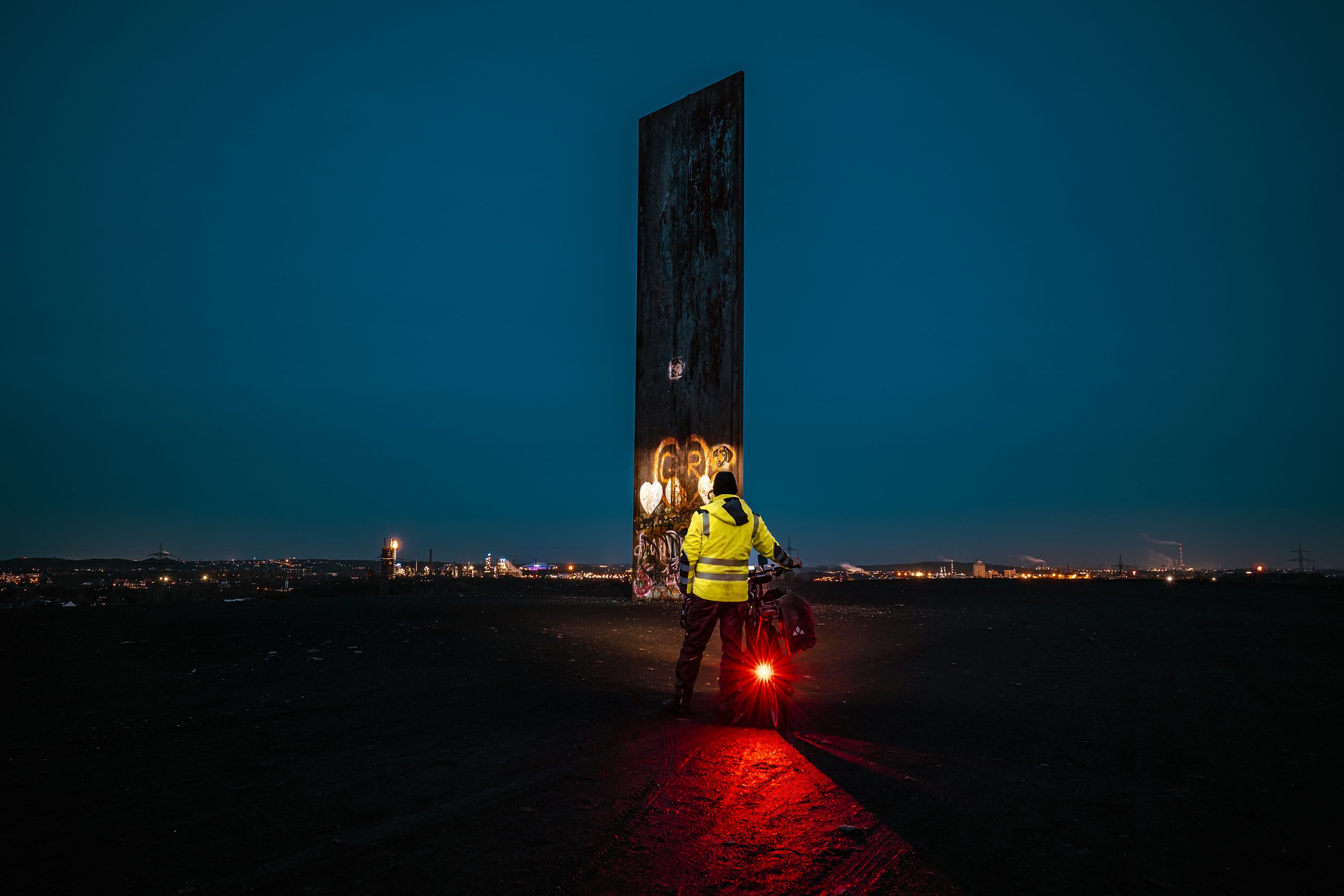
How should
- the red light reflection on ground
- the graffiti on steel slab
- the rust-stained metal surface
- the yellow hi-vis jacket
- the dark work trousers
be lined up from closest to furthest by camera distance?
the red light reflection on ground → the dark work trousers → the yellow hi-vis jacket → the graffiti on steel slab → the rust-stained metal surface

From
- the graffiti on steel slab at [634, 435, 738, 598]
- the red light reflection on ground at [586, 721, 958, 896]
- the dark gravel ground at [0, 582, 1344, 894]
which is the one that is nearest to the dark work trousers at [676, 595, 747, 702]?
the dark gravel ground at [0, 582, 1344, 894]

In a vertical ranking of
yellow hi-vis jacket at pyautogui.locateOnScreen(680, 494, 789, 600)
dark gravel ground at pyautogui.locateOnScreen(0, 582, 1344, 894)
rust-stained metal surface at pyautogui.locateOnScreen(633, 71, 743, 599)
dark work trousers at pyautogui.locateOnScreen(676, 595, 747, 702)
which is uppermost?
rust-stained metal surface at pyautogui.locateOnScreen(633, 71, 743, 599)

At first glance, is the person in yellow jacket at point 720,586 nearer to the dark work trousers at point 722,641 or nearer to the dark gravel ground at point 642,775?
the dark work trousers at point 722,641

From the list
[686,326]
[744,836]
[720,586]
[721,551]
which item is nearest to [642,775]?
[744,836]

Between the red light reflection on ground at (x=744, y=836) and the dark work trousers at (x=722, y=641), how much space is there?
1.04 meters

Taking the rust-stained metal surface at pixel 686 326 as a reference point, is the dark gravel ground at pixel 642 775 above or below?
below

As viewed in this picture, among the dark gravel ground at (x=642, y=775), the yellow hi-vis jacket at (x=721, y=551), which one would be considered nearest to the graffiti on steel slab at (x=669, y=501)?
the dark gravel ground at (x=642, y=775)

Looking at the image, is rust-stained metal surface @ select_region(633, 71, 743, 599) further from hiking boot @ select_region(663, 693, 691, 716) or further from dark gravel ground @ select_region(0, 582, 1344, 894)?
hiking boot @ select_region(663, 693, 691, 716)

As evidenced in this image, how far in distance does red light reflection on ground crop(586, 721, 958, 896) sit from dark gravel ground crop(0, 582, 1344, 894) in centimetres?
2

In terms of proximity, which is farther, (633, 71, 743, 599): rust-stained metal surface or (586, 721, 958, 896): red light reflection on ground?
(633, 71, 743, 599): rust-stained metal surface

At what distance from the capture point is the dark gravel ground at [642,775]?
3.00m

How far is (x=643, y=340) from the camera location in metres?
20.9

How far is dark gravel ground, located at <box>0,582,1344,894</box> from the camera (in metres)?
3.00

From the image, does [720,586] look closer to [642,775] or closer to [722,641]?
[722,641]
